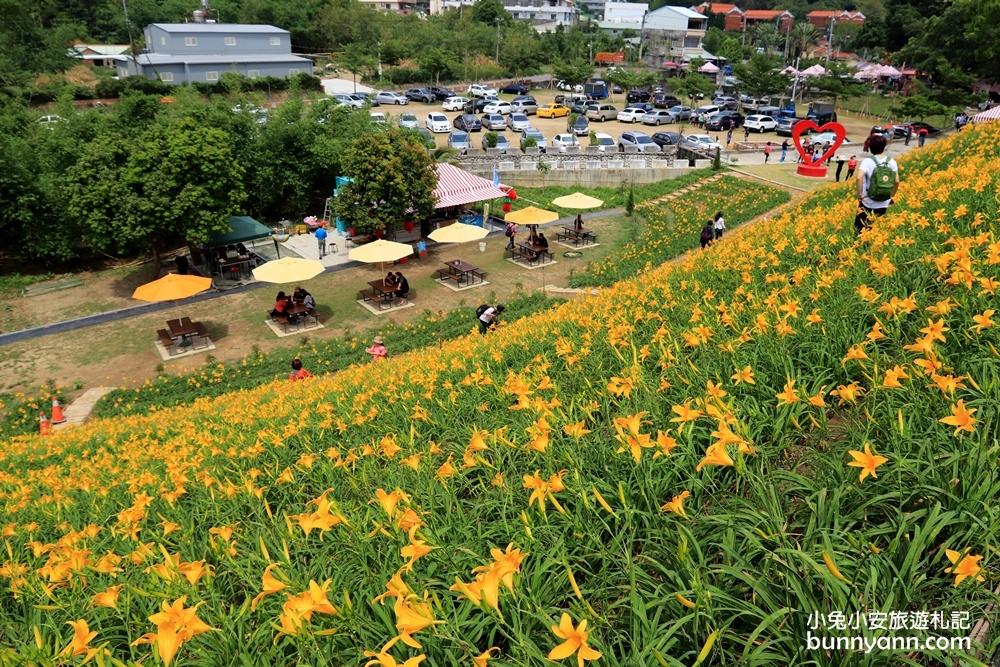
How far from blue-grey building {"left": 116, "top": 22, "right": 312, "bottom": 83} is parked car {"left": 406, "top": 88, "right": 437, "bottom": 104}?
10414mm

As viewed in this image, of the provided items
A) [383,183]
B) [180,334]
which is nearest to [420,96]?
[383,183]

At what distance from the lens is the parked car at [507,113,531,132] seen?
36.2m

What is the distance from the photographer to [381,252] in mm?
15547

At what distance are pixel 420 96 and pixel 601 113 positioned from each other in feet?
54.0

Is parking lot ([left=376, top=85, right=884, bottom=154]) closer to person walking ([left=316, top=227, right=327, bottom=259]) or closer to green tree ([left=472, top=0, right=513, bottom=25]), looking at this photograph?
person walking ([left=316, top=227, right=327, bottom=259])

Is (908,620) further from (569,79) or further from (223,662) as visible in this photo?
(569,79)

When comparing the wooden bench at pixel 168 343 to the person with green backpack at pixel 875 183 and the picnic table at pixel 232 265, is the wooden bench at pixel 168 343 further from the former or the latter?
the person with green backpack at pixel 875 183

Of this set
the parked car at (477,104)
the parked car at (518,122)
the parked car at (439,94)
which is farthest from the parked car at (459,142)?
the parked car at (439,94)

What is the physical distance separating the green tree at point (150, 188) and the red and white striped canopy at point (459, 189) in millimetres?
6863

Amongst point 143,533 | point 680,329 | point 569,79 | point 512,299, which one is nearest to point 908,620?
point 680,329

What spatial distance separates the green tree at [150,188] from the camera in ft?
50.4

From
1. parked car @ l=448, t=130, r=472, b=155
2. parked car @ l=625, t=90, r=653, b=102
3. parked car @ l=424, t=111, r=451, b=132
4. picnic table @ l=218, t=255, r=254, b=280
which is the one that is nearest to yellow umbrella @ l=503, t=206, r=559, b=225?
picnic table @ l=218, t=255, r=254, b=280

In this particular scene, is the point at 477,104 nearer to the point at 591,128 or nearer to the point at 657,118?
the point at 591,128

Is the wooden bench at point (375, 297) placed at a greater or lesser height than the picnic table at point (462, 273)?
lesser
